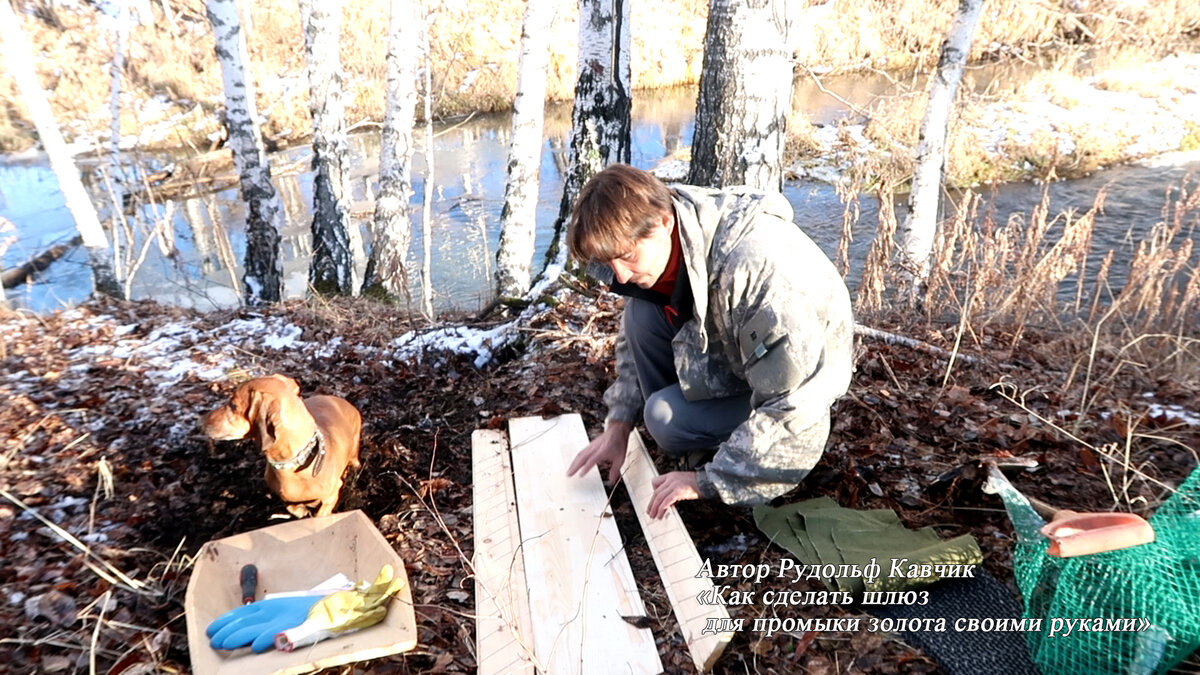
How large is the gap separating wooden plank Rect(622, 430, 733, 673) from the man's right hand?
89 mm

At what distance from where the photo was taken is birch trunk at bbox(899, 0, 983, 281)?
5.68 metres

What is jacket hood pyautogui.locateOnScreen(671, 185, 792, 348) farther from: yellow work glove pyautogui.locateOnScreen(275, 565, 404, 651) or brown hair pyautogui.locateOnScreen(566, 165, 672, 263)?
yellow work glove pyautogui.locateOnScreen(275, 565, 404, 651)

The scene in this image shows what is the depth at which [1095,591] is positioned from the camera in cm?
186

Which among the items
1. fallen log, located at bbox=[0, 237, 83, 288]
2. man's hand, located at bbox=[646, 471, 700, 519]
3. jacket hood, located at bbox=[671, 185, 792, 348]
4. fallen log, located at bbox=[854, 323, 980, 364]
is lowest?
fallen log, located at bbox=[0, 237, 83, 288]

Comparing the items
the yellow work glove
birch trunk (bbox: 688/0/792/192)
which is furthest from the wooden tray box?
birch trunk (bbox: 688/0/792/192)

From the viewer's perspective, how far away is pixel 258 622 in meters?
2.23

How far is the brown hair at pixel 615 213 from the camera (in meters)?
2.13

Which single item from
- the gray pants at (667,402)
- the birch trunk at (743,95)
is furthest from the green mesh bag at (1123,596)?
the birch trunk at (743,95)

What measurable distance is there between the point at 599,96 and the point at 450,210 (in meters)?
6.30

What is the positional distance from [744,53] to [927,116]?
307cm

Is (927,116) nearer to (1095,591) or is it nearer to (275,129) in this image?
(1095,591)

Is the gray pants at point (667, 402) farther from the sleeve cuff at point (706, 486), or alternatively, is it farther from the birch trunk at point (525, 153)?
the birch trunk at point (525, 153)

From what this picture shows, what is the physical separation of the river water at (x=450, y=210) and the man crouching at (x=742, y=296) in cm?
522

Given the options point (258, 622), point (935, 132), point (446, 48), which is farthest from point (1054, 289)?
point (446, 48)
